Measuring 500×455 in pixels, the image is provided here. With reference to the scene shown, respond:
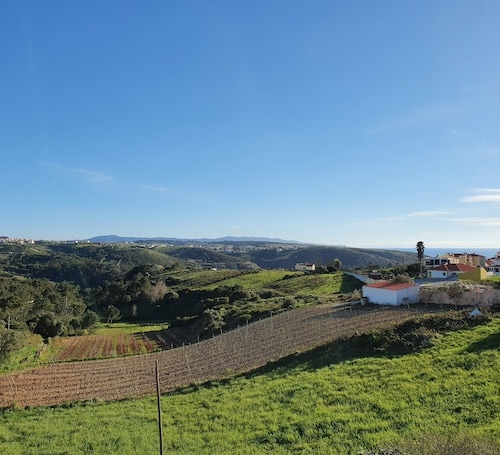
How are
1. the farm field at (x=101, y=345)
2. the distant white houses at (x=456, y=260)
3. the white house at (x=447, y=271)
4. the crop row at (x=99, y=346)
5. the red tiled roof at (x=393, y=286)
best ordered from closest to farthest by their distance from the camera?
the red tiled roof at (x=393, y=286)
the farm field at (x=101, y=345)
the crop row at (x=99, y=346)
the white house at (x=447, y=271)
the distant white houses at (x=456, y=260)

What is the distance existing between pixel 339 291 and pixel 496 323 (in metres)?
37.0

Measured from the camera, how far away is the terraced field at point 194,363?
26859mm

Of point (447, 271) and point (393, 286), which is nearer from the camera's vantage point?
point (393, 286)

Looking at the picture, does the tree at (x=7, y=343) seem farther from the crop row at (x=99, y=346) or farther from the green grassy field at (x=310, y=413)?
the green grassy field at (x=310, y=413)

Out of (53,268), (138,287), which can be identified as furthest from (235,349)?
(53,268)

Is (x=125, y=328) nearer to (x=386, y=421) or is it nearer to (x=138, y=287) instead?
(x=138, y=287)

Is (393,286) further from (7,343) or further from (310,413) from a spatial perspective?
(7,343)

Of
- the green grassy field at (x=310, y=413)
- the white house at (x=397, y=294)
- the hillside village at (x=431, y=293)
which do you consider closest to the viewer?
the green grassy field at (x=310, y=413)

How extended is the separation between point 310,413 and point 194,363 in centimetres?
1823

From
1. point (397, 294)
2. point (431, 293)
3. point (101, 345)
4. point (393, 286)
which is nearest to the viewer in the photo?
point (431, 293)

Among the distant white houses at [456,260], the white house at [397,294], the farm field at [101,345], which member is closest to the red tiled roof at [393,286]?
the white house at [397,294]

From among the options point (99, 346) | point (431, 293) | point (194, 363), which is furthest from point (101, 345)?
point (431, 293)

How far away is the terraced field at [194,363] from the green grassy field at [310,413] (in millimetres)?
4632

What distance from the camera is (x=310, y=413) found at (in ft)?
51.3
